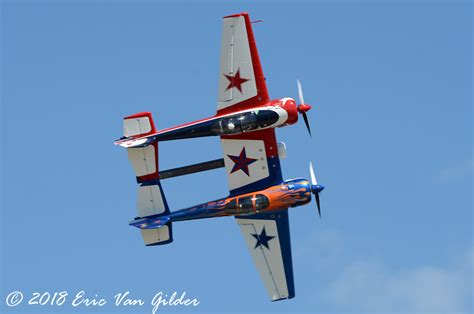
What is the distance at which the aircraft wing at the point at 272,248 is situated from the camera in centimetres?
4866

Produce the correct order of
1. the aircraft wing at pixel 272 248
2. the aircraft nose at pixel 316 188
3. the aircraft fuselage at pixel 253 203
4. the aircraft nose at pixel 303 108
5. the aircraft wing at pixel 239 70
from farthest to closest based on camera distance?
the aircraft wing at pixel 272 248, the aircraft nose at pixel 316 188, the aircraft fuselage at pixel 253 203, the aircraft nose at pixel 303 108, the aircraft wing at pixel 239 70

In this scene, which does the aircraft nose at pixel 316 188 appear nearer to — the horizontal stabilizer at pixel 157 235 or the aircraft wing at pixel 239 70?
the aircraft wing at pixel 239 70

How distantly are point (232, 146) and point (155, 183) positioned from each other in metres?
3.86

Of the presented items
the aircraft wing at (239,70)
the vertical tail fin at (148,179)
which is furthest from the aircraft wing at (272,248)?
the aircraft wing at (239,70)

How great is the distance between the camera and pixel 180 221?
47.8 m

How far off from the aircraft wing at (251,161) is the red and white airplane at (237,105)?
0.76 m

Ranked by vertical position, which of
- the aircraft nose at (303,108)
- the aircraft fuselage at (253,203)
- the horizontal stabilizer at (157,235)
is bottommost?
the horizontal stabilizer at (157,235)

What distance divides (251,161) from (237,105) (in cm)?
269

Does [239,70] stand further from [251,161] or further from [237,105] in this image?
[251,161]

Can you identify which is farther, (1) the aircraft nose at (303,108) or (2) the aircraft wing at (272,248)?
(2) the aircraft wing at (272,248)

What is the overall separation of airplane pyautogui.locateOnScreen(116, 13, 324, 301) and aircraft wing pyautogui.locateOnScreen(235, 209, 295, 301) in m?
0.35

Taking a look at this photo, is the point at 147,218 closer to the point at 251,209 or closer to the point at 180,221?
the point at 180,221

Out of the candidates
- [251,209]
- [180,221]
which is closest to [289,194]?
[251,209]

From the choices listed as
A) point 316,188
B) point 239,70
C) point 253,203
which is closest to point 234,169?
point 253,203
